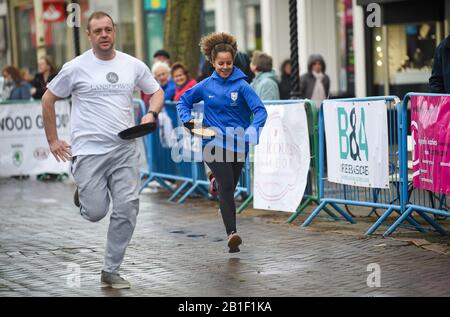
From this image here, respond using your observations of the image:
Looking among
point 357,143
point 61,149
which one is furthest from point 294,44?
point 61,149

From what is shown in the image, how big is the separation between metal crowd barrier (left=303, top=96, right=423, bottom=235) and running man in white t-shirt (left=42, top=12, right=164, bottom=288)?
2.94 metres

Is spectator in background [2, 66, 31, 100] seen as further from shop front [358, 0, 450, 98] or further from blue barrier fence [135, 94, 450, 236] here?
blue barrier fence [135, 94, 450, 236]

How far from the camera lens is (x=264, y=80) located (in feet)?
47.1

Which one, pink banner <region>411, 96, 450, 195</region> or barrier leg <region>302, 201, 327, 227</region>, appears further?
barrier leg <region>302, 201, 327, 227</region>

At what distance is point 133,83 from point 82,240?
2.98m

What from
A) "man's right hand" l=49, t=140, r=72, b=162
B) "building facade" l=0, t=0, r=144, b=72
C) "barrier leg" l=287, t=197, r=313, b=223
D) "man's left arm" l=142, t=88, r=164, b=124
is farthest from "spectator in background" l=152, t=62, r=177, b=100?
"building facade" l=0, t=0, r=144, b=72

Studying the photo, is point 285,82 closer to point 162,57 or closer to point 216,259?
point 162,57

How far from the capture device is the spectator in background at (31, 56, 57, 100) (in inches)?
778

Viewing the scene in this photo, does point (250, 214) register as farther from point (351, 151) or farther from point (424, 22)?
point (424, 22)

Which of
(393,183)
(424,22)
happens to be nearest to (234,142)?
(393,183)

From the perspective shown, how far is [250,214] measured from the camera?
12.8m

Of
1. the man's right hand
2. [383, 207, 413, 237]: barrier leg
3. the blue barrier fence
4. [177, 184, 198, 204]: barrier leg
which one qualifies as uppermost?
the man's right hand

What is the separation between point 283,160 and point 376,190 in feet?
4.72

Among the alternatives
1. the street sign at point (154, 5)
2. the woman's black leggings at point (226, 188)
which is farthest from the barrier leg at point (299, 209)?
the street sign at point (154, 5)
